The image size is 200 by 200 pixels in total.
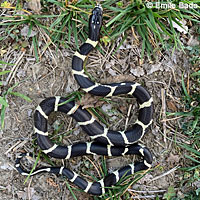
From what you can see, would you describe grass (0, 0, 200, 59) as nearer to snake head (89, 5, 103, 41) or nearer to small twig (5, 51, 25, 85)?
snake head (89, 5, 103, 41)

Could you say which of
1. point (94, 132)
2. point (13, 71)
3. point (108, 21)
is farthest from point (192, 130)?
point (13, 71)

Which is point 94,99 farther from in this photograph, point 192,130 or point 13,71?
point 192,130

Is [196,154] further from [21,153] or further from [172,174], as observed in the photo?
[21,153]

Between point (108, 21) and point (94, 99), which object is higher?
point (108, 21)

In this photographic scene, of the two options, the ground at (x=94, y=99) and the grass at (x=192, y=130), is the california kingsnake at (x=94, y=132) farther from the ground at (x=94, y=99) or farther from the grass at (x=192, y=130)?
the grass at (x=192, y=130)

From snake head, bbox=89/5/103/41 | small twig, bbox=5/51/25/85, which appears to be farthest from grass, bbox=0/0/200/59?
small twig, bbox=5/51/25/85

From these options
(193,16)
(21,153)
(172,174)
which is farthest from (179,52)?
(21,153)
